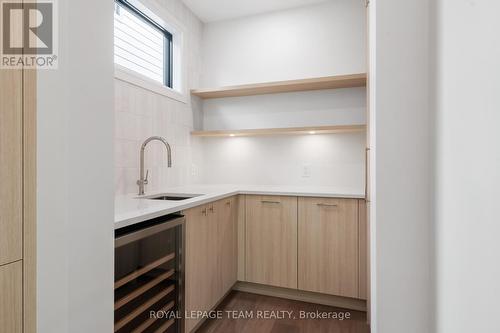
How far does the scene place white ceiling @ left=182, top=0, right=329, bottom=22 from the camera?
267cm

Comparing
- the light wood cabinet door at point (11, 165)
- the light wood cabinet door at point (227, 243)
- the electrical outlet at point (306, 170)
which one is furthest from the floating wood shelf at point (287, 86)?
the light wood cabinet door at point (11, 165)

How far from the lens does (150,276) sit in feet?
4.42

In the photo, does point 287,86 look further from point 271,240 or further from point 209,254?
point 209,254

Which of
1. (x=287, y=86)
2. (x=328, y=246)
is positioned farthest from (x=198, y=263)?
(x=287, y=86)

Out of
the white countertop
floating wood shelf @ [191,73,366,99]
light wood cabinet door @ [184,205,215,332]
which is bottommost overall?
light wood cabinet door @ [184,205,215,332]

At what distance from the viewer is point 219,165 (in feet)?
9.93

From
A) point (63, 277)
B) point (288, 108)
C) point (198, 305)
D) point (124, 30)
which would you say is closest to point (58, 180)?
point (63, 277)

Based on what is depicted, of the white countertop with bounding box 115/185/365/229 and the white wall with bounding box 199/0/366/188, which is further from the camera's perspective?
the white wall with bounding box 199/0/366/188

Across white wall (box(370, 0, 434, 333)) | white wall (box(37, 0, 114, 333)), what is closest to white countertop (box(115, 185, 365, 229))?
white wall (box(37, 0, 114, 333))

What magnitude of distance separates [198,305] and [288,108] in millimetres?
2029

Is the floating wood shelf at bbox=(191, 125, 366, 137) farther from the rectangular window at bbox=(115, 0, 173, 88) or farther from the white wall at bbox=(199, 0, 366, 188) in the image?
the rectangular window at bbox=(115, 0, 173, 88)

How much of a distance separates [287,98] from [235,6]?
1.11 meters

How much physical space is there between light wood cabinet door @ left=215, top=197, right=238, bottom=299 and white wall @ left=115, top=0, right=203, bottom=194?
65cm
